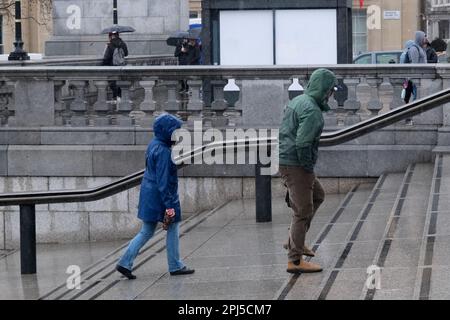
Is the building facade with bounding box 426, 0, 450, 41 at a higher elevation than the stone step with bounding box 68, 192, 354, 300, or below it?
higher

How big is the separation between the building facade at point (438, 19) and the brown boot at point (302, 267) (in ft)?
173

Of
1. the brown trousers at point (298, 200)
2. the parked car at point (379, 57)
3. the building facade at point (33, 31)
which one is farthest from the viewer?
the building facade at point (33, 31)

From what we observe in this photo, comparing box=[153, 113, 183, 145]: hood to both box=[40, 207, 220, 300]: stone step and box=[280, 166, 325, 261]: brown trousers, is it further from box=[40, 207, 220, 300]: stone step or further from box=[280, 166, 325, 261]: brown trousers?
box=[40, 207, 220, 300]: stone step

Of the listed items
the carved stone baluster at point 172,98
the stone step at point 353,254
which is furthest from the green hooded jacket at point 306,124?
the carved stone baluster at point 172,98

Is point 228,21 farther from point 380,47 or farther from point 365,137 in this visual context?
point 380,47

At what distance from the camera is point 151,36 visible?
94.5ft

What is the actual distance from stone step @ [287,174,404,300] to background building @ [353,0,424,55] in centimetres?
4187

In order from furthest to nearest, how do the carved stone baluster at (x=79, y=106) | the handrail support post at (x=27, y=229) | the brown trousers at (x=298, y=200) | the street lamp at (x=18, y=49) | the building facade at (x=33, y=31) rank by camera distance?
1. the building facade at (x=33, y=31)
2. the street lamp at (x=18, y=49)
3. the carved stone baluster at (x=79, y=106)
4. the handrail support post at (x=27, y=229)
5. the brown trousers at (x=298, y=200)

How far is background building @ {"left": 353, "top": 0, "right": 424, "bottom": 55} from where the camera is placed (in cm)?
5691

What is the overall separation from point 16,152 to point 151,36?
1201 cm

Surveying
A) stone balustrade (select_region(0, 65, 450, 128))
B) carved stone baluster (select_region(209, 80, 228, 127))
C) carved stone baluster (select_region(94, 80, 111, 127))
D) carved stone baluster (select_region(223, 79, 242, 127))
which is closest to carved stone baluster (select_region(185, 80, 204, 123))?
stone balustrade (select_region(0, 65, 450, 128))

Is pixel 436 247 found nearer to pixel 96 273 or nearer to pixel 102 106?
pixel 96 273

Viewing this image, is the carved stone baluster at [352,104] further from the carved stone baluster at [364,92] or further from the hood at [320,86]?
the hood at [320,86]

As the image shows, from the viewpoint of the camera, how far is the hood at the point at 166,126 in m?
11.2
